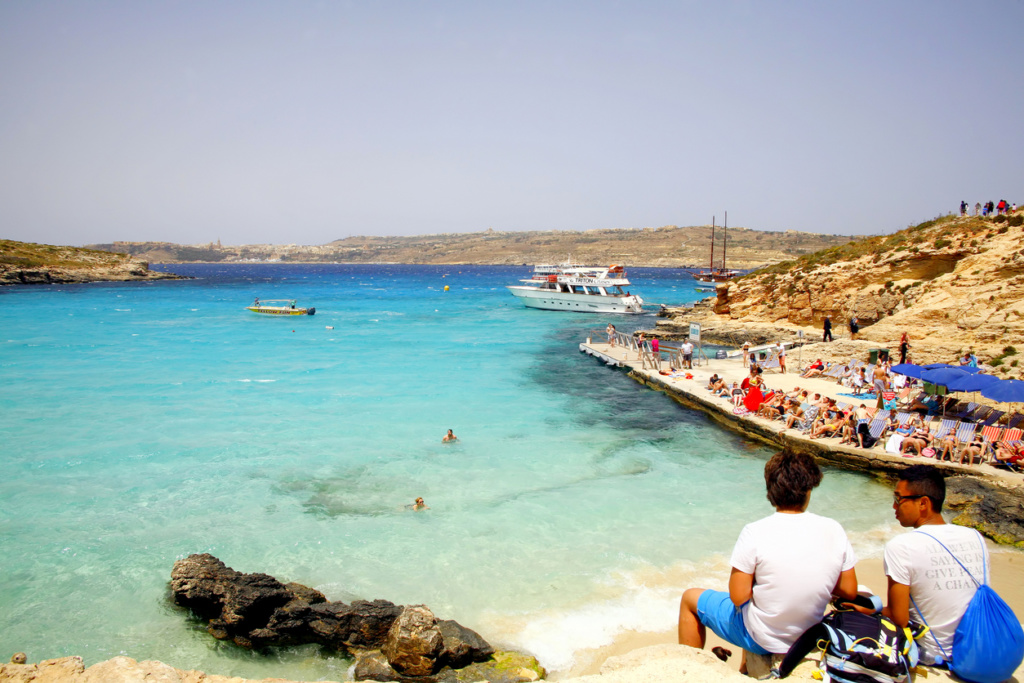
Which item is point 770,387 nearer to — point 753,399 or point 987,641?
point 753,399

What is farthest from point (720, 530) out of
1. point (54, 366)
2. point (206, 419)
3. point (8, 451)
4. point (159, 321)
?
point (159, 321)

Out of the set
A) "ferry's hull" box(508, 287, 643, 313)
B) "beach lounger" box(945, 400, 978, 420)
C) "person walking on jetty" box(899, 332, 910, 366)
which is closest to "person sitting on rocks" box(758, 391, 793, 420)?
"beach lounger" box(945, 400, 978, 420)

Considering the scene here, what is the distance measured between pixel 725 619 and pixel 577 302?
184 feet

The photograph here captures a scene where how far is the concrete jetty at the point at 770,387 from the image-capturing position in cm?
1381

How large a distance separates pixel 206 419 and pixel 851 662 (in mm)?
21805

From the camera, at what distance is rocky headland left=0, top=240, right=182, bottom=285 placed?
9294 cm

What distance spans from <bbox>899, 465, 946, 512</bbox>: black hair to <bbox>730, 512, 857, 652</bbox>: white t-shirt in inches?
23.6

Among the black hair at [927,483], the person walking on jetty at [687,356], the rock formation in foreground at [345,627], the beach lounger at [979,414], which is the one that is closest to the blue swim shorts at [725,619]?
the black hair at [927,483]

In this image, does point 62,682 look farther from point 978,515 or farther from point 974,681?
point 978,515

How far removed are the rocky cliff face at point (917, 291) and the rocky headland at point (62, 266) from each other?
103 metres

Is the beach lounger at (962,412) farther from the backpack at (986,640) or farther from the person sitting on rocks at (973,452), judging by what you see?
the backpack at (986,640)

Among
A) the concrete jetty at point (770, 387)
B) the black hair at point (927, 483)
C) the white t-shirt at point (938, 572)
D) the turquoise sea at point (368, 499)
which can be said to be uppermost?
the black hair at point (927, 483)

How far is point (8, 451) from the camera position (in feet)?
56.5

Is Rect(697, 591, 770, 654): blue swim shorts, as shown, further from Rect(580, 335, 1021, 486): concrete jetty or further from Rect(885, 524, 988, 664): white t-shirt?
Rect(580, 335, 1021, 486): concrete jetty
